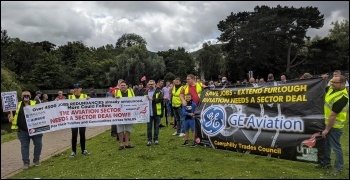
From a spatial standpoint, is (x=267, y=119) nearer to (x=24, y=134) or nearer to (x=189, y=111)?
(x=189, y=111)

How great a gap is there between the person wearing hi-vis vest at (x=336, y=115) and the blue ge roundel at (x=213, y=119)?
9.18 feet

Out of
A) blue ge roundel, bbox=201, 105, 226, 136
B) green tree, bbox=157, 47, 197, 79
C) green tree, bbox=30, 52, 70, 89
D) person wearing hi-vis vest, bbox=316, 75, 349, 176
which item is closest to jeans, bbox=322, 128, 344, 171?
person wearing hi-vis vest, bbox=316, 75, 349, 176

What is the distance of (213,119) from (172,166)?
2.06m

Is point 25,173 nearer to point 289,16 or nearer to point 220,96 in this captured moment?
point 220,96

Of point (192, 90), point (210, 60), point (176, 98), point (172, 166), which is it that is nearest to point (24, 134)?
point (172, 166)

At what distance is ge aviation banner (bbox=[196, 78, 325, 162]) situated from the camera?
283 inches

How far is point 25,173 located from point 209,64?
69393 millimetres

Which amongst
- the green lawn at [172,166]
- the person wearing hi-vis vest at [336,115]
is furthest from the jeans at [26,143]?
the person wearing hi-vis vest at [336,115]

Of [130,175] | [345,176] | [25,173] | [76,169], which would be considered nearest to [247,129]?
[345,176]

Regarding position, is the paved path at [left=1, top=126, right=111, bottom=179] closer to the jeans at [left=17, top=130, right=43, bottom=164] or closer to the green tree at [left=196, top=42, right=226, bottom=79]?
the jeans at [left=17, top=130, right=43, bottom=164]

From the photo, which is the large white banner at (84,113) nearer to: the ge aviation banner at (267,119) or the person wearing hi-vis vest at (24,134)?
the person wearing hi-vis vest at (24,134)

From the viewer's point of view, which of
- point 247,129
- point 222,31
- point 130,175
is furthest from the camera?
point 222,31

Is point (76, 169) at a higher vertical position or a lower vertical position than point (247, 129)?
lower

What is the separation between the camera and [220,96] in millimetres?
9273
